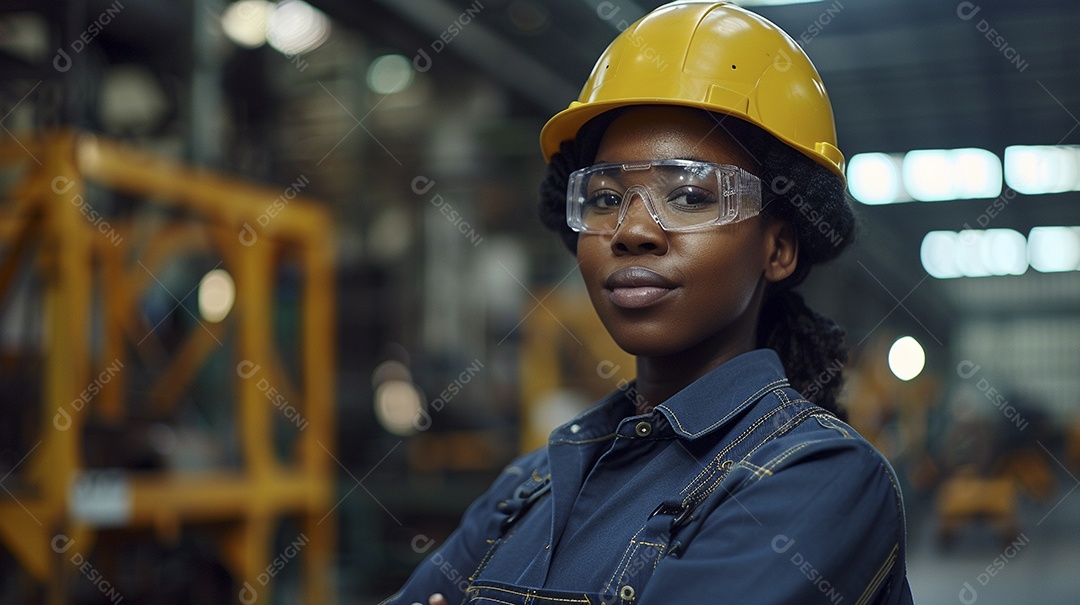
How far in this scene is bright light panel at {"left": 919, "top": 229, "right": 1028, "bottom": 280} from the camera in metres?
14.4

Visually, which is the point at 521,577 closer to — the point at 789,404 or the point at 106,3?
the point at 789,404

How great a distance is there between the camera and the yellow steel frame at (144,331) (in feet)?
13.2

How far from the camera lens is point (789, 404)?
1703 millimetres

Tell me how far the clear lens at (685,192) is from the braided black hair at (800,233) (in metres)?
0.07

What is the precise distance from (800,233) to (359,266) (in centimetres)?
1402

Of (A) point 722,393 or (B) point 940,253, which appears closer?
(A) point 722,393

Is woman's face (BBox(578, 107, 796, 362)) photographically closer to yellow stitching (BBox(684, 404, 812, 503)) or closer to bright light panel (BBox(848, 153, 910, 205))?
yellow stitching (BBox(684, 404, 812, 503))

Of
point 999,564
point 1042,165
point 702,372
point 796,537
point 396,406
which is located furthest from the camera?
point 396,406

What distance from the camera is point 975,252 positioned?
49.3 feet

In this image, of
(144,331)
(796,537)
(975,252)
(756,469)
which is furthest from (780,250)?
(975,252)

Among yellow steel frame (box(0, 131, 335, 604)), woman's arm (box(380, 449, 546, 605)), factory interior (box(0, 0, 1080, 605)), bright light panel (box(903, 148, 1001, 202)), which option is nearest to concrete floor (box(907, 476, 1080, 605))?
factory interior (box(0, 0, 1080, 605))

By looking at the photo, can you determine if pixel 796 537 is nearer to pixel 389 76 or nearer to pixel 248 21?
pixel 248 21

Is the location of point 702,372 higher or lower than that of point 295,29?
lower

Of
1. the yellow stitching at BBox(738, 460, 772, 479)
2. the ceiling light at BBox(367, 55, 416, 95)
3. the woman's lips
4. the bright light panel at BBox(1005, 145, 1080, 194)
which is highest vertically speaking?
the woman's lips
